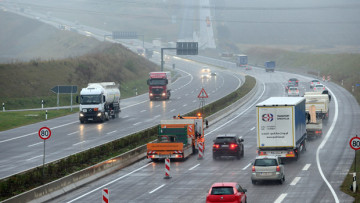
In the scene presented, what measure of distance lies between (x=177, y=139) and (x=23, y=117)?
29867 millimetres

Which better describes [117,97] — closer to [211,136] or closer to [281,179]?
[211,136]

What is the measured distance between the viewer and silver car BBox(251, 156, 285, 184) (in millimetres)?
31141

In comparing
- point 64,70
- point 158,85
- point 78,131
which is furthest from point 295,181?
point 64,70

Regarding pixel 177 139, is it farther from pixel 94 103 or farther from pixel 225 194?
pixel 94 103

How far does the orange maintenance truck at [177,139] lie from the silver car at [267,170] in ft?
32.5

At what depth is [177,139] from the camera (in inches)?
1651

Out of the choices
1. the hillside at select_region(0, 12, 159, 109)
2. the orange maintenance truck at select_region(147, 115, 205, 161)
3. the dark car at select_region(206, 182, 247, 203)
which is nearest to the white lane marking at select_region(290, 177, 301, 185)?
the dark car at select_region(206, 182, 247, 203)

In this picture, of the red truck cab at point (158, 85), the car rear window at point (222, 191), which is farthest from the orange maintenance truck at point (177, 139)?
the red truck cab at point (158, 85)

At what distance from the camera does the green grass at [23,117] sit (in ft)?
203

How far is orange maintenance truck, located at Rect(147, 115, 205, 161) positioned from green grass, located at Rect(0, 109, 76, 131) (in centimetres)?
2354

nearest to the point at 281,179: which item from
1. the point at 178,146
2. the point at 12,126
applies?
the point at 178,146

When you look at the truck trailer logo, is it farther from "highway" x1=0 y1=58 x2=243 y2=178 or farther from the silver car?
"highway" x1=0 y1=58 x2=243 y2=178

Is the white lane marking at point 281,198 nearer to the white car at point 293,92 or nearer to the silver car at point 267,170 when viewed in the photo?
the silver car at point 267,170

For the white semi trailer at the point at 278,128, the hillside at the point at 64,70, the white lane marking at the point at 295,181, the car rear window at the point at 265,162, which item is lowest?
the white lane marking at the point at 295,181
